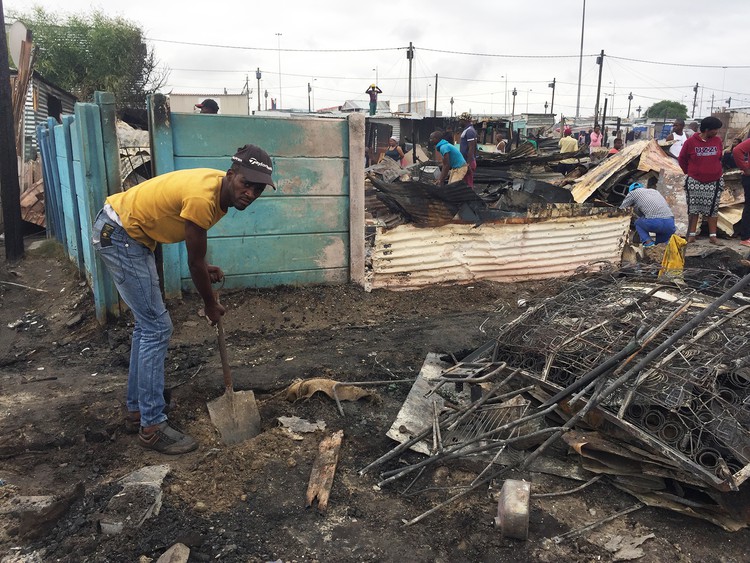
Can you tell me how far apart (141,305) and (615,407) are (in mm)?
2886

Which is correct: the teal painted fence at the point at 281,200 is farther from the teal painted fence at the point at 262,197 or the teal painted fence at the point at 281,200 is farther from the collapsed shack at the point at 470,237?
the collapsed shack at the point at 470,237

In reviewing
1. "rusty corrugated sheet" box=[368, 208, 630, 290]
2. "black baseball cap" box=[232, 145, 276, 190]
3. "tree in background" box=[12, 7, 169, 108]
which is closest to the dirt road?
"rusty corrugated sheet" box=[368, 208, 630, 290]

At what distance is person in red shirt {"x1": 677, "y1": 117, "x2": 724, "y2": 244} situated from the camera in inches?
320

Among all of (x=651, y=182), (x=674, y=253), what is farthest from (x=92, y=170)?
(x=651, y=182)

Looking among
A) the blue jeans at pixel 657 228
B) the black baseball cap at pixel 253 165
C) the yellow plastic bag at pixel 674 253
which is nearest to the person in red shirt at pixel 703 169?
the blue jeans at pixel 657 228

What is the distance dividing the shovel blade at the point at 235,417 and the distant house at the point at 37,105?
1152 centimetres

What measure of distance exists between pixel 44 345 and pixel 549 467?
4.78 m

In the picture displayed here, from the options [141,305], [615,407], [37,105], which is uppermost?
[37,105]

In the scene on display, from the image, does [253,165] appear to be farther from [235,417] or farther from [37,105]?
[37,105]

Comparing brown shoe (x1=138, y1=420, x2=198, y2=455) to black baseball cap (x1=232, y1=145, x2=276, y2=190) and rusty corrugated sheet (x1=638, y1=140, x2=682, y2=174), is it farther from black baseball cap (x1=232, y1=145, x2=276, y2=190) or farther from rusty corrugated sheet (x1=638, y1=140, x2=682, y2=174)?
rusty corrugated sheet (x1=638, y1=140, x2=682, y2=174)

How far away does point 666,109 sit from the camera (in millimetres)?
72750

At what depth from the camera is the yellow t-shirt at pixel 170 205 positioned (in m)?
3.13

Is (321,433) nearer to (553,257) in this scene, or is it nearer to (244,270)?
(244,270)

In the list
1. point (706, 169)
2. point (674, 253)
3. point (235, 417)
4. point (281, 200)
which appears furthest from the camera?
point (706, 169)
